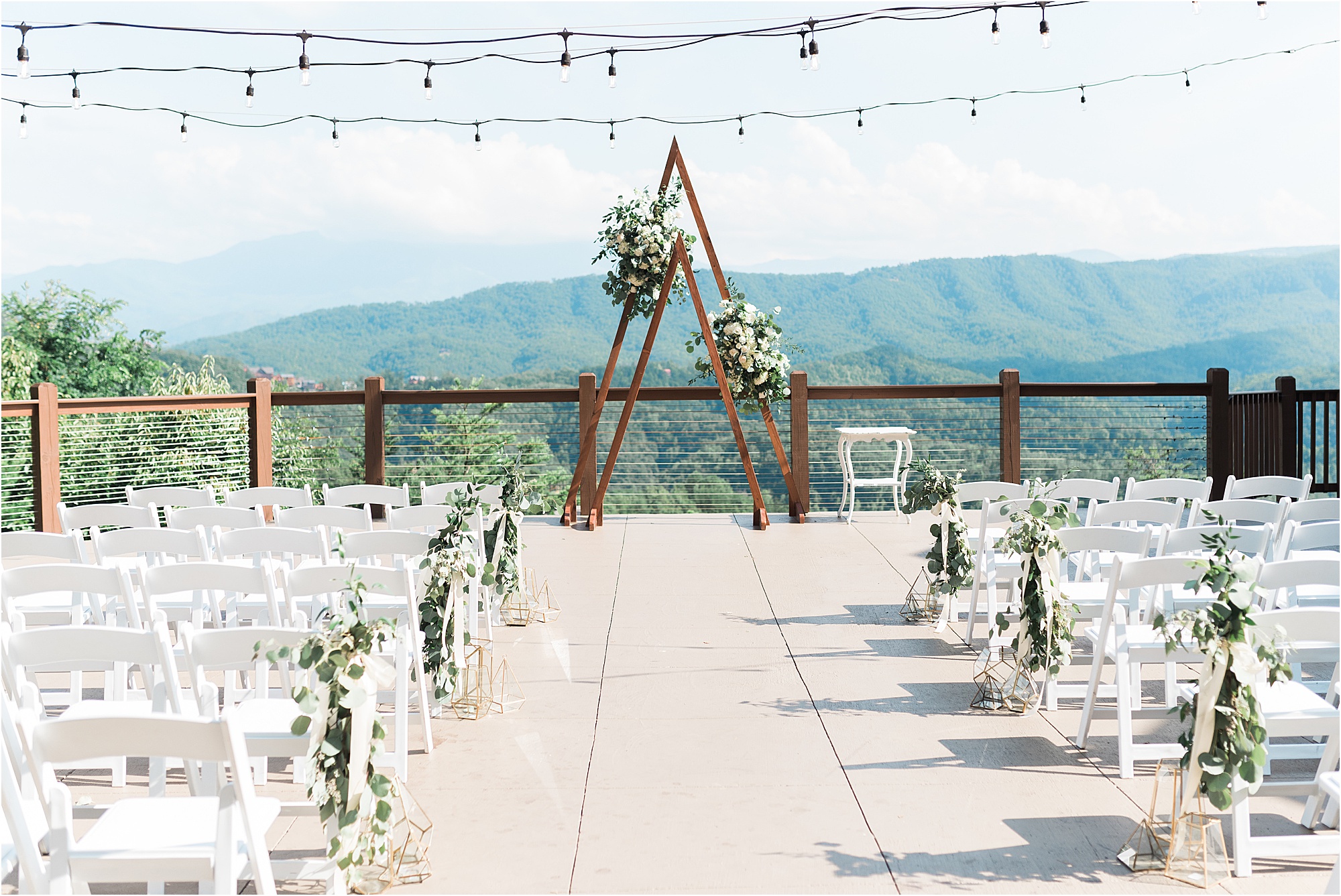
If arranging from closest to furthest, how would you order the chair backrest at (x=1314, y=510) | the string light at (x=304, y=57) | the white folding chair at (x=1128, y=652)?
1. the white folding chair at (x=1128, y=652)
2. the chair backrest at (x=1314, y=510)
3. the string light at (x=304, y=57)

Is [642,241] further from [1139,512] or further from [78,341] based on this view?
[78,341]

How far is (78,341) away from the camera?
81.9 ft

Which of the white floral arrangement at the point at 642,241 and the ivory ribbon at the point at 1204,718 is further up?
the white floral arrangement at the point at 642,241

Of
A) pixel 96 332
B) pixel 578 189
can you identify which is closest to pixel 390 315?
pixel 578 189

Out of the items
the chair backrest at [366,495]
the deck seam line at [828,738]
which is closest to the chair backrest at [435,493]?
the chair backrest at [366,495]

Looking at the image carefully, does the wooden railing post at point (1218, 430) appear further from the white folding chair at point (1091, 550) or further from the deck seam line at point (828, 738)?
the white folding chair at point (1091, 550)

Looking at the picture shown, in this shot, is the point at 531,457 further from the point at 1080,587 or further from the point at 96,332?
the point at 96,332

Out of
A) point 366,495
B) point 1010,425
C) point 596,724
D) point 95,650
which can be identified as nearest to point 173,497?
point 366,495

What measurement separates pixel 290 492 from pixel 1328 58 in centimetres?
3961

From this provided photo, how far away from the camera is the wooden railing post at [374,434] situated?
954cm

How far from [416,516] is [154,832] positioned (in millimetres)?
2751

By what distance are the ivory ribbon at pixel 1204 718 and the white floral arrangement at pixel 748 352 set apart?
241 inches

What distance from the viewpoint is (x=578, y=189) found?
145 ft

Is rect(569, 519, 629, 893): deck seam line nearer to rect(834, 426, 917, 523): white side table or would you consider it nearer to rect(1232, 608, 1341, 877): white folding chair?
rect(1232, 608, 1341, 877): white folding chair
